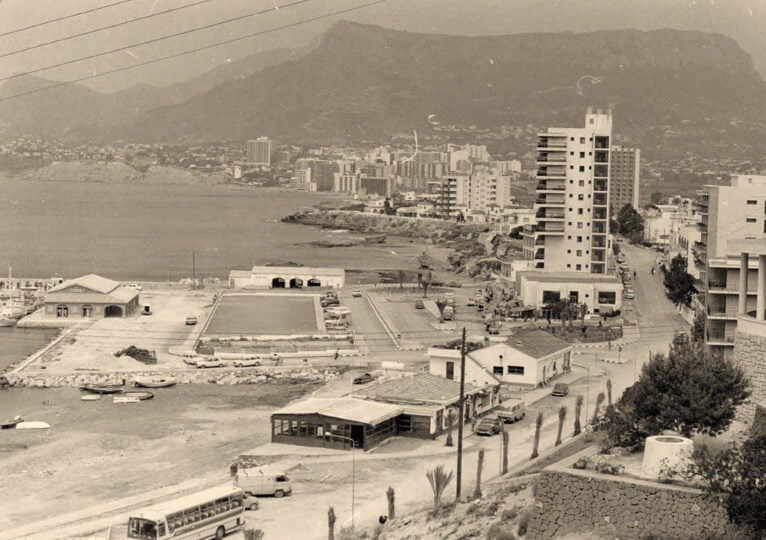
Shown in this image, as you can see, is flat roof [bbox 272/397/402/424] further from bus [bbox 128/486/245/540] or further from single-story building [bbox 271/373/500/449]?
bus [bbox 128/486/245/540]

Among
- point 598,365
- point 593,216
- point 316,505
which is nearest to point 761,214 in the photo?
point 598,365

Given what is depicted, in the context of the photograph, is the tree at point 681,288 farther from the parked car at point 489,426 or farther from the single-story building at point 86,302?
the single-story building at point 86,302

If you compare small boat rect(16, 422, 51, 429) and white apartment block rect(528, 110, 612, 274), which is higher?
white apartment block rect(528, 110, 612, 274)

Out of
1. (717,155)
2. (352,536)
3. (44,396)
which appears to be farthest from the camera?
(717,155)

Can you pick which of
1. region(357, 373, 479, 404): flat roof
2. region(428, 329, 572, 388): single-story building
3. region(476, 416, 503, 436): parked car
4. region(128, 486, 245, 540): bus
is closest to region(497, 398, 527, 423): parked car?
region(476, 416, 503, 436): parked car

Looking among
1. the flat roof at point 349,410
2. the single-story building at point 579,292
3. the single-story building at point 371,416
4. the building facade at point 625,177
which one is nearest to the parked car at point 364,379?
the single-story building at point 371,416

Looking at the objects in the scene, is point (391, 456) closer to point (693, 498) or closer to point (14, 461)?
Answer: point (14, 461)
